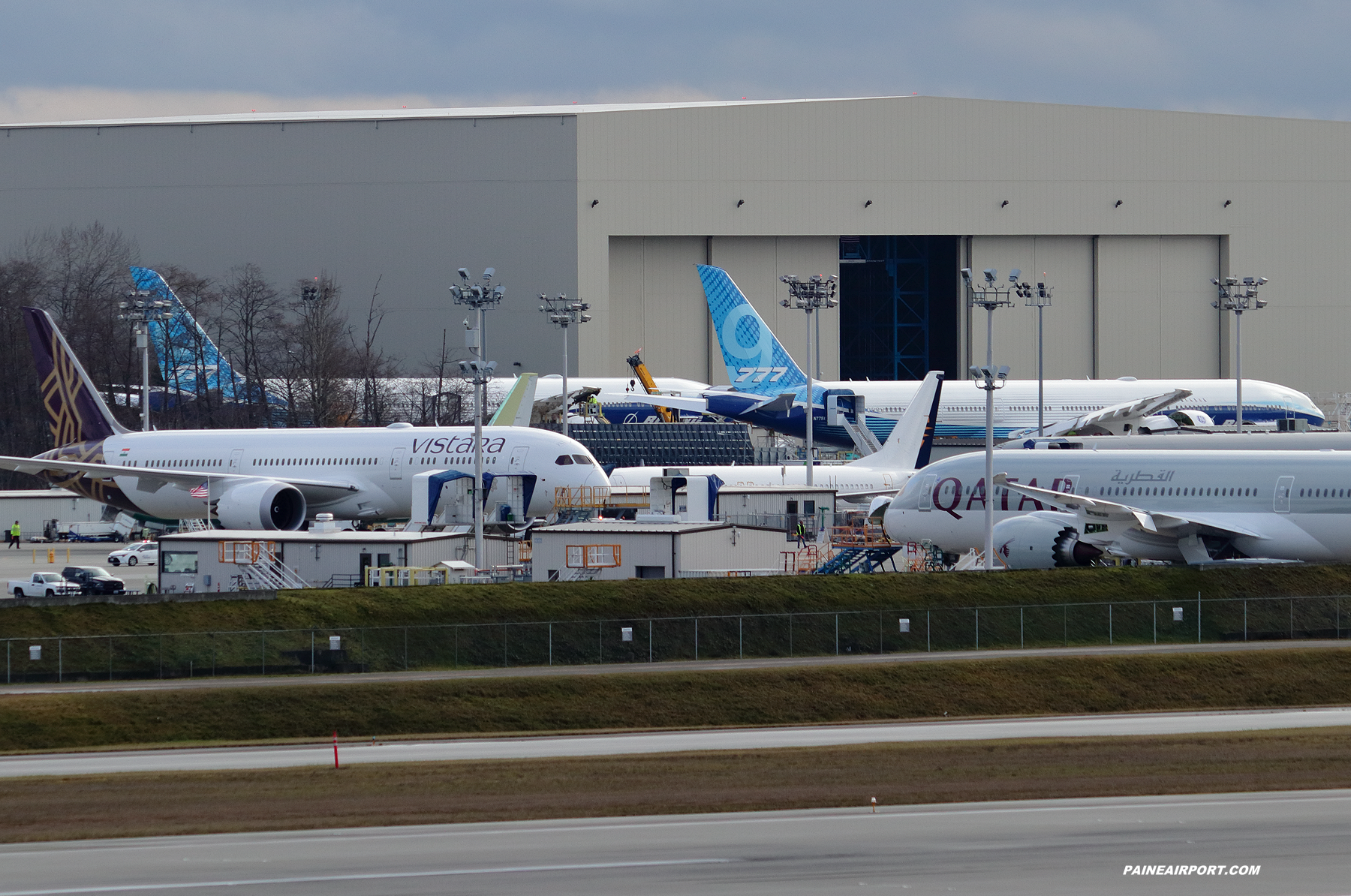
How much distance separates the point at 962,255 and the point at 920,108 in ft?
35.7

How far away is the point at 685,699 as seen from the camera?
1401 inches

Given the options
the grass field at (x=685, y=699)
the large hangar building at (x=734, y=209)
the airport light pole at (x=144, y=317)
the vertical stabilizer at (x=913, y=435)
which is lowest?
the grass field at (x=685, y=699)

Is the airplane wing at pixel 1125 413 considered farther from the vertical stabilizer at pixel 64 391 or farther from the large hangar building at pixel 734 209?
the vertical stabilizer at pixel 64 391

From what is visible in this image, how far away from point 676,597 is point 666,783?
19779 millimetres

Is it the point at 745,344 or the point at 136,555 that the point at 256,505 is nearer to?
the point at 136,555

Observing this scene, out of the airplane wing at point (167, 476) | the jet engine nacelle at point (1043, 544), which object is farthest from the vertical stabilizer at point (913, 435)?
the airplane wing at point (167, 476)

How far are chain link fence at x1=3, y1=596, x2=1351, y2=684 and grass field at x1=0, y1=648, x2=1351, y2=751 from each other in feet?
10.8

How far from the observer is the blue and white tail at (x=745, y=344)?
101562 millimetres

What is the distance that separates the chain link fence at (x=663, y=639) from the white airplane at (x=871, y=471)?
2205 cm

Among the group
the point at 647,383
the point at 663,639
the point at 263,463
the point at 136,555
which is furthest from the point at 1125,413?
the point at 663,639

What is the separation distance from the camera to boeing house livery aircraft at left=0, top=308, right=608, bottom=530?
5784cm

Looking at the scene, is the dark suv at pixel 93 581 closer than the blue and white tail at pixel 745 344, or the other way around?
the dark suv at pixel 93 581

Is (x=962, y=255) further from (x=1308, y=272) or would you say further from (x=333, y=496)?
(x=333, y=496)

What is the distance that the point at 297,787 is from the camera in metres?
25.3
